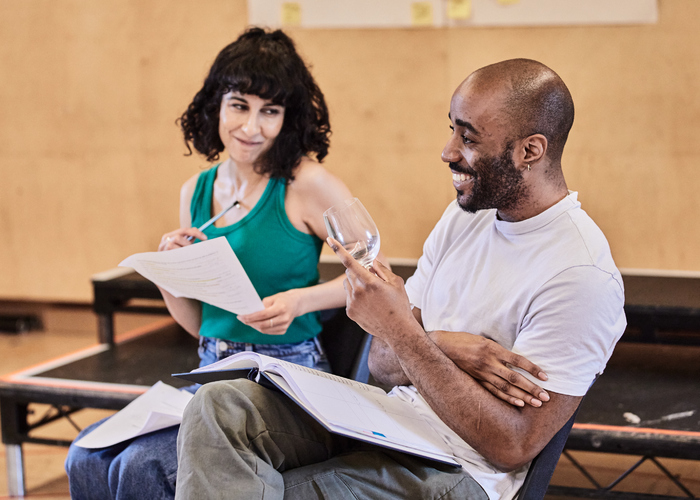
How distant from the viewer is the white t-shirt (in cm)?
109

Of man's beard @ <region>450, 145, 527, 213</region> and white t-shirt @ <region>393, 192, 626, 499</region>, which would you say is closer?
white t-shirt @ <region>393, 192, 626, 499</region>

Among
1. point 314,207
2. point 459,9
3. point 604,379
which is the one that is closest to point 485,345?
point 314,207

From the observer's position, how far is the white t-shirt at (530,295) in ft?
3.59

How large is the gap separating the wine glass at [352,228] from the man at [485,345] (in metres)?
0.04

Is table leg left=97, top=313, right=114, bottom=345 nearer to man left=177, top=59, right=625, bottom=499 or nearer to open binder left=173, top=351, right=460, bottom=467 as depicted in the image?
open binder left=173, top=351, right=460, bottom=467

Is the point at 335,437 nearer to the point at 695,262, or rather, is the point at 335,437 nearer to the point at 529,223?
the point at 529,223

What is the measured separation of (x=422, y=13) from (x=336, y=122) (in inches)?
28.0

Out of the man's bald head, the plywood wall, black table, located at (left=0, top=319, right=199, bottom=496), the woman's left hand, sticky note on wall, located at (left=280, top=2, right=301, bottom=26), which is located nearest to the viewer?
the man's bald head

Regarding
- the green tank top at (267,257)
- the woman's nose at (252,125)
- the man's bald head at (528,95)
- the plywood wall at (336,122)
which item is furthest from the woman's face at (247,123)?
the plywood wall at (336,122)

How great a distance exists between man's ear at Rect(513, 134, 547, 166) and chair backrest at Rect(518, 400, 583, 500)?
1.39 ft

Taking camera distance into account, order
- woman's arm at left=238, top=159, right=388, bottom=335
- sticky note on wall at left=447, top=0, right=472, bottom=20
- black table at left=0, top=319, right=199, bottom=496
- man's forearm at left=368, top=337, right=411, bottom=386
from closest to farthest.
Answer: man's forearm at left=368, top=337, right=411, bottom=386, woman's arm at left=238, top=159, right=388, bottom=335, black table at left=0, top=319, right=199, bottom=496, sticky note on wall at left=447, top=0, right=472, bottom=20

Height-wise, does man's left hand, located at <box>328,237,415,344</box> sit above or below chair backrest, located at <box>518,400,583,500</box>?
above

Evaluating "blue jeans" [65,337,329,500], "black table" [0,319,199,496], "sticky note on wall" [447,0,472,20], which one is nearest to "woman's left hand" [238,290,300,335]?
"blue jeans" [65,337,329,500]

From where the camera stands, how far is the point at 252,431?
1.11 meters
